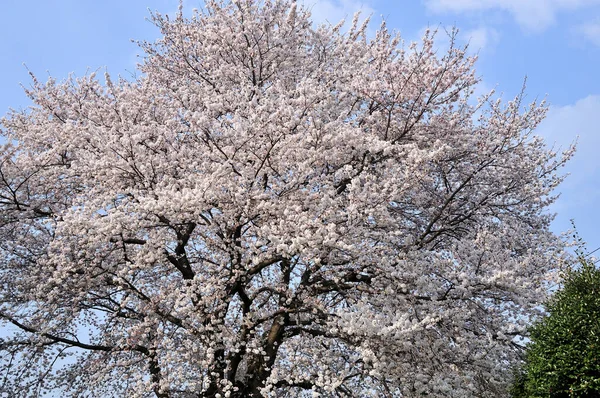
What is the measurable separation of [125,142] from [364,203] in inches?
154

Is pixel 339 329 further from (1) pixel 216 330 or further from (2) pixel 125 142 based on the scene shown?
(2) pixel 125 142

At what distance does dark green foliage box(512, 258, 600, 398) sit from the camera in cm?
777

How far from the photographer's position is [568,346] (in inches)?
316

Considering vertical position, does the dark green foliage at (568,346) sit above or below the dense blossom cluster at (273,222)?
below

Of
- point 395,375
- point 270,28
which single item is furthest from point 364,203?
point 270,28

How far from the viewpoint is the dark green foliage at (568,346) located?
777cm

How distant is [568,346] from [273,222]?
15.5 feet

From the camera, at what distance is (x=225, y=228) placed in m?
8.91

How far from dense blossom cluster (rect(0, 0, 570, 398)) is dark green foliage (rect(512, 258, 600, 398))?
387 mm

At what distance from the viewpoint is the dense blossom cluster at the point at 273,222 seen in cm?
834

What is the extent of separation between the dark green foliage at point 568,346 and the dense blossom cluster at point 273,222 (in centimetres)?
39

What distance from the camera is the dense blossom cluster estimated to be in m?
8.34

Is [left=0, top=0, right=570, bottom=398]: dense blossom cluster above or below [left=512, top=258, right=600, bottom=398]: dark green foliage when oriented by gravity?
above

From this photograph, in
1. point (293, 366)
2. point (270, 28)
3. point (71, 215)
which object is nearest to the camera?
point (71, 215)
